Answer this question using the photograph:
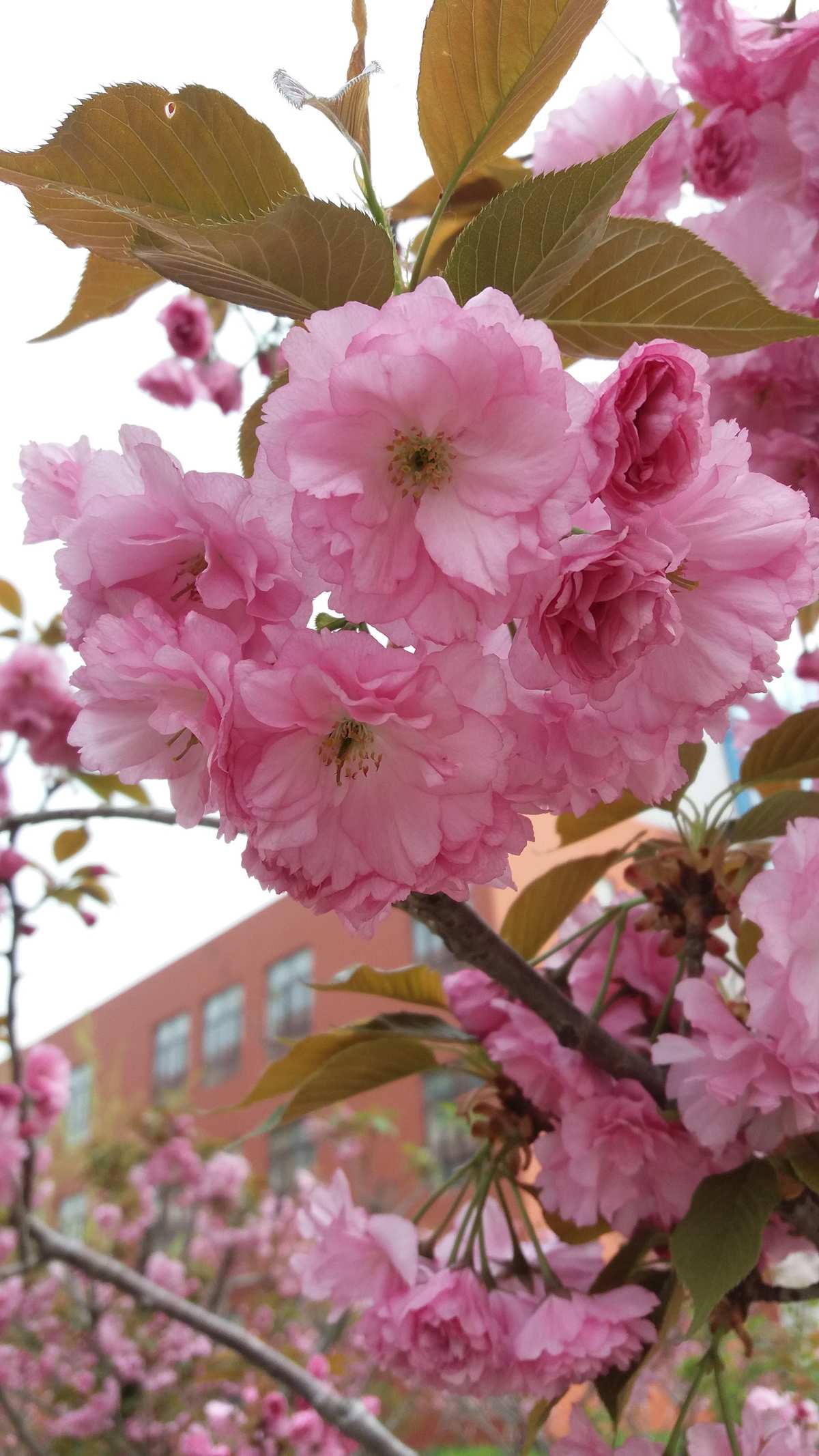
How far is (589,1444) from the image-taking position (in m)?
0.70

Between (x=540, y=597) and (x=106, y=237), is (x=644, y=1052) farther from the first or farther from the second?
(x=106, y=237)

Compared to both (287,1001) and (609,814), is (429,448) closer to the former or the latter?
(609,814)

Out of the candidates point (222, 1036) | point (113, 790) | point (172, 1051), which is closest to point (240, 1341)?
point (113, 790)

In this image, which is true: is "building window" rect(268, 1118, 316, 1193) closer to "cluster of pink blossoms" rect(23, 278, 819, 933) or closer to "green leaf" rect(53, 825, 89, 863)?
"green leaf" rect(53, 825, 89, 863)

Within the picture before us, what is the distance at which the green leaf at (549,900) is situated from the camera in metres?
0.86

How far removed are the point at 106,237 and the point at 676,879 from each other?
1.86ft

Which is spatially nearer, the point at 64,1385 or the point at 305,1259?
the point at 305,1259

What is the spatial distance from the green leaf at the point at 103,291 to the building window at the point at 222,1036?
11177mm

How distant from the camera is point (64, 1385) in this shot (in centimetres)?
377

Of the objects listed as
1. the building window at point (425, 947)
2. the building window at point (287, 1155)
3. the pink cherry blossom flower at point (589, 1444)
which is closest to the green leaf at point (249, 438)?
the pink cherry blossom flower at point (589, 1444)

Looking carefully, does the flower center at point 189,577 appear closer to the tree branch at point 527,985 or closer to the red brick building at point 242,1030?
the tree branch at point 527,985

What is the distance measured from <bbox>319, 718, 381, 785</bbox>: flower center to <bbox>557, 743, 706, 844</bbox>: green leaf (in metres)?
0.39

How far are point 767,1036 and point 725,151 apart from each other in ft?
2.02

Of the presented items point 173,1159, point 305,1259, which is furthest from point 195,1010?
point 305,1259
